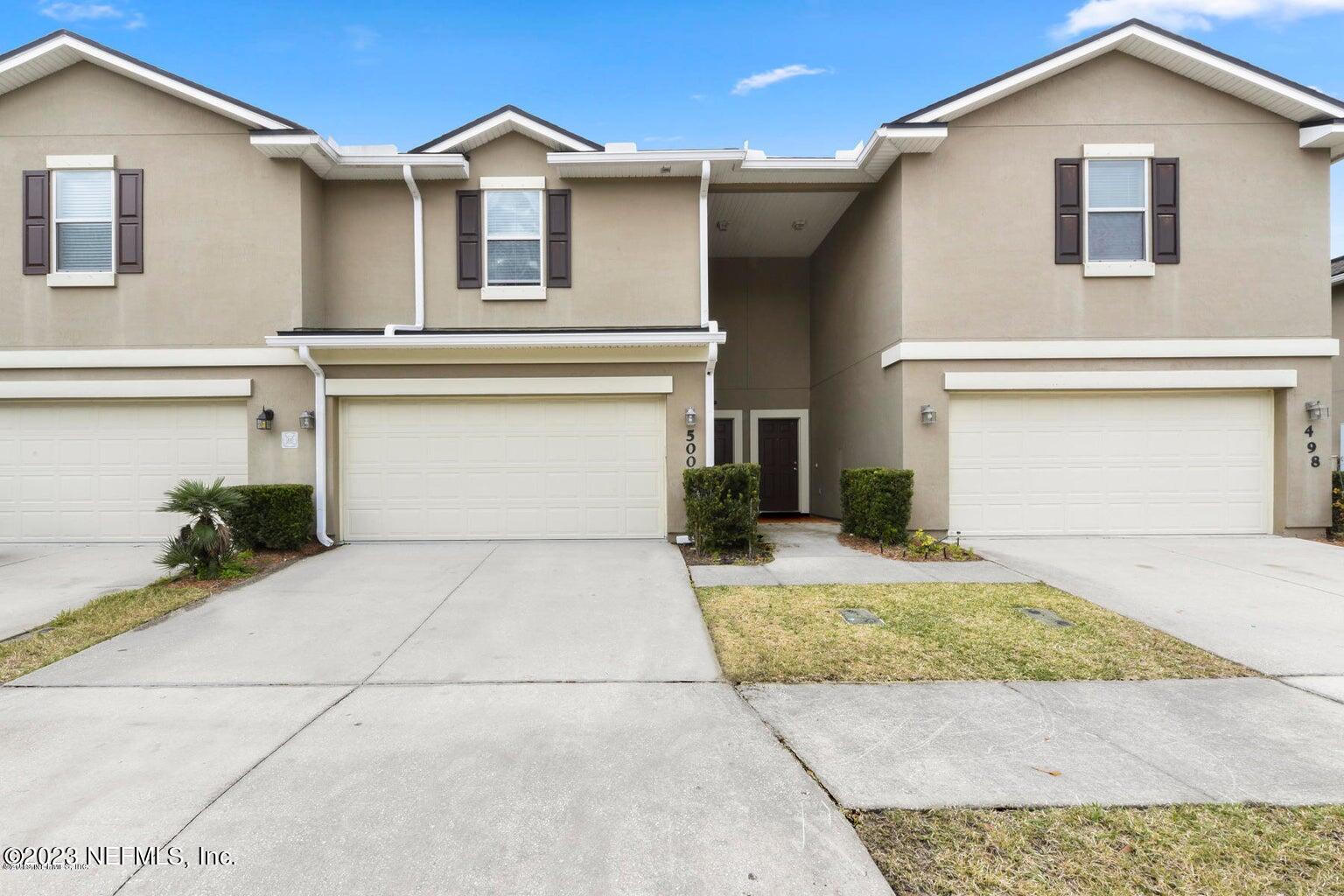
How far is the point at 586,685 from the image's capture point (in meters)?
3.60

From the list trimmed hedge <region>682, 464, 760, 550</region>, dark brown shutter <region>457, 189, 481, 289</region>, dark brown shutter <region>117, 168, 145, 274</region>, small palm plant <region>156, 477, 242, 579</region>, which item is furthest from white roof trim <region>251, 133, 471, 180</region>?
trimmed hedge <region>682, 464, 760, 550</region>

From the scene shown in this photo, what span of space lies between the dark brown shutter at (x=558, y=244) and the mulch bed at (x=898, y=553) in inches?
220

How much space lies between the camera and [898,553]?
7.46m

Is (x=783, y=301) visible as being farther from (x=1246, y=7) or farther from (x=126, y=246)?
(x=126, y=246)

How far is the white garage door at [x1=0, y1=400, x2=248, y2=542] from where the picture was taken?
8242 mm

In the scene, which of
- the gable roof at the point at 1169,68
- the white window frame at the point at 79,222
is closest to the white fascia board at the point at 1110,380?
the gable roof at the point at 1169,68

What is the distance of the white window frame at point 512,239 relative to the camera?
344 inches

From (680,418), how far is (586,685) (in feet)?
17.1

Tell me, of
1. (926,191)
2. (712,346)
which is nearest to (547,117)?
(712,346)

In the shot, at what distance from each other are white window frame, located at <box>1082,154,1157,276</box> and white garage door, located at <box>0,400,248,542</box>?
12.3 meters

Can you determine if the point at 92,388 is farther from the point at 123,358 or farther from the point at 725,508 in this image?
the point at 725,508

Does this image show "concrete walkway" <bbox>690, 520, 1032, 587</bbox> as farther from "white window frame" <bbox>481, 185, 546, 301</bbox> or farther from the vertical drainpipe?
"white window frame" <bbox>481, 185, 546, 301</bbox>

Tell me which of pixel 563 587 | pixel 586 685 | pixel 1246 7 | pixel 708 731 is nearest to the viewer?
pixel 708 731

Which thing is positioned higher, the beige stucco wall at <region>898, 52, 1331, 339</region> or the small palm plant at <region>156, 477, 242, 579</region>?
the beige stucco wall at <region>898, 52, 1331, 339</region>
